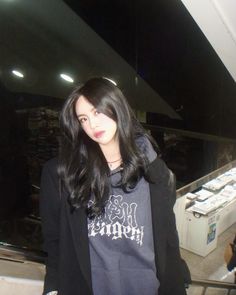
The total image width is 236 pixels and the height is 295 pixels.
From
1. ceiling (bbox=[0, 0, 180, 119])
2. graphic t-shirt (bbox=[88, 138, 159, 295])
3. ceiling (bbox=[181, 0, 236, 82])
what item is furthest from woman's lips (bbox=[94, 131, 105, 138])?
ceiling (bbox=[181, 0, 236, 82])

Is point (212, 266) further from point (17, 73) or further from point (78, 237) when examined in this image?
point (17, 73)

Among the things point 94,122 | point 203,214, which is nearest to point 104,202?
point 94,122

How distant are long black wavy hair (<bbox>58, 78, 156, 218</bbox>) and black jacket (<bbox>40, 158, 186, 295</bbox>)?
0.04 metres

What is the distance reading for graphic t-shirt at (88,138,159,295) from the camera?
1.13m

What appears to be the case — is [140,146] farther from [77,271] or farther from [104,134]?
[77,271]

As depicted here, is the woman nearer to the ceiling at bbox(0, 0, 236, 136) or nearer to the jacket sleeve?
the jacket sleeve

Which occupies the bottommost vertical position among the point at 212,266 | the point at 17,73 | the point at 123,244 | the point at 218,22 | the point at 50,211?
the point at 212,266

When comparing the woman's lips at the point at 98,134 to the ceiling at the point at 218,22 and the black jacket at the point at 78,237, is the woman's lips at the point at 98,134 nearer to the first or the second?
the black jacket at the point at 78,237

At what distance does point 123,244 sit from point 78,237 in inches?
6.7

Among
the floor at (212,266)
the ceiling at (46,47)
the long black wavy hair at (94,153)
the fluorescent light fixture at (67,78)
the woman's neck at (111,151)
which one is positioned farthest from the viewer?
the floor at (212,266)

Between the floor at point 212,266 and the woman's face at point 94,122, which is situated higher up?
the woman's face at point 94,122

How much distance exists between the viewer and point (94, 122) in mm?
1071

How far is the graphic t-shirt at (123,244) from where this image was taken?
1.13 meters

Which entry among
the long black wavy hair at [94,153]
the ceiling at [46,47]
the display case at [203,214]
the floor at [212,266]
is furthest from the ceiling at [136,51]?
the floor at [212,266]
